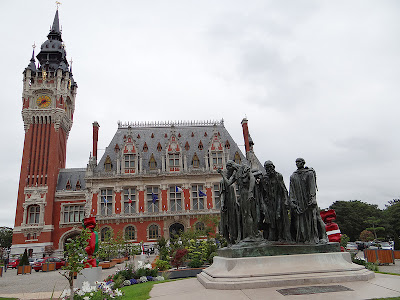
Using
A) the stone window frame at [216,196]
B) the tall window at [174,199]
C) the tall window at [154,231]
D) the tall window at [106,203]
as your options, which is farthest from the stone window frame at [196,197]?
the tall window at [106,203]

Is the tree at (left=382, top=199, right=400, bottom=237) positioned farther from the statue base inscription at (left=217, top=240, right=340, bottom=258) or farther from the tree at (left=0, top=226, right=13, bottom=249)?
the tree at (left=0, top=226, right=13, bottom=249)

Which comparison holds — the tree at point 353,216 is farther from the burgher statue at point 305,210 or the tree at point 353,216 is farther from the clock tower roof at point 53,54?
the clock tower roof at point 53,54

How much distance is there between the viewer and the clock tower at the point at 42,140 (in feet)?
139

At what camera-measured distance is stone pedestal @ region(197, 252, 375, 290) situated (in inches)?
274

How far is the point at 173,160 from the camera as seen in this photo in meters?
42.1

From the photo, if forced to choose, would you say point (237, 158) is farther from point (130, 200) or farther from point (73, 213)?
point (73, 213)

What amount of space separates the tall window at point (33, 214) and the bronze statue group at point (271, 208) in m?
41.6

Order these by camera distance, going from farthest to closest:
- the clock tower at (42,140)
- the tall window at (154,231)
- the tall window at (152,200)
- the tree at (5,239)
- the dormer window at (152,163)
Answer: the tree at (5,239)
the clock tower at (42,140)
the dormer window at (152,163)
the tall window at (152,200)
the tall window at (154,231)

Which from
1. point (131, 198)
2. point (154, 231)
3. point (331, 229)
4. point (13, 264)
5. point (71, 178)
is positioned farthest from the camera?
point (71, 178)

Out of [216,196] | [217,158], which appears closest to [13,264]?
[216,196]

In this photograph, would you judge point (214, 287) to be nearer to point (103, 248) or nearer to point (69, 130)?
point (103, 248)

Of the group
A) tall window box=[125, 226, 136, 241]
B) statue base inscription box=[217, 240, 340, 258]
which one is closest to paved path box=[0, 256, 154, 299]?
statue base inscription box=[217, 240, 340, 258]

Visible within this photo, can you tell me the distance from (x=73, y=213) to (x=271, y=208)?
137 ft

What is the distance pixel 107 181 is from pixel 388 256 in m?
31.2
